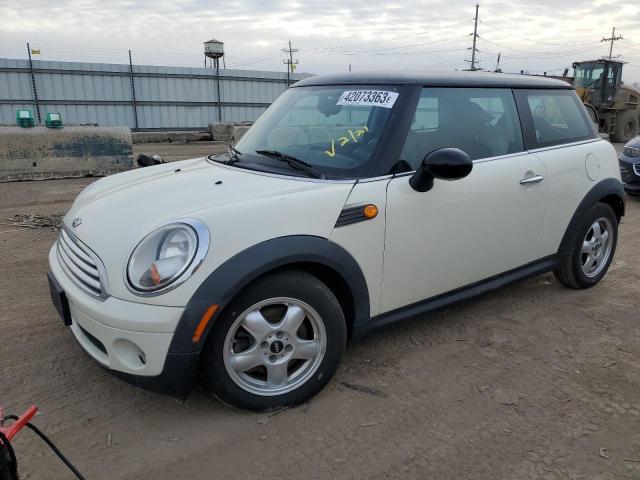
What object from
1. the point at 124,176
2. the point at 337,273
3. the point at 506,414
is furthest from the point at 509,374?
the point at 124,176

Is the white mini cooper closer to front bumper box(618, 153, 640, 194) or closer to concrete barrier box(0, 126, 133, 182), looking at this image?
front bumper box(618, 153, 640, 194)

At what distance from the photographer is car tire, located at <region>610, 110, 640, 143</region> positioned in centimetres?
2017

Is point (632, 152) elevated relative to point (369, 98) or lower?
lower

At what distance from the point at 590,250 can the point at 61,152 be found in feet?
27.4

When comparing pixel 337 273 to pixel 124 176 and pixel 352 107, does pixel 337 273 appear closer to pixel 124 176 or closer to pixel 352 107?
pixel 352 107

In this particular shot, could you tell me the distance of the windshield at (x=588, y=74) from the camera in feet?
63.1

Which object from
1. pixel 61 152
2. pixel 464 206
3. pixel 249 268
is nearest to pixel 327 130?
pixel 464 206

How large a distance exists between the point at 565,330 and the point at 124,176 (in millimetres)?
3144

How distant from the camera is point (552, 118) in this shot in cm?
389

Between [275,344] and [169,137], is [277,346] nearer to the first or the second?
[275,344]

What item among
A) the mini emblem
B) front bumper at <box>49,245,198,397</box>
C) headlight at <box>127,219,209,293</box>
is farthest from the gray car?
front bumper at <box>49,245,198,397</box>

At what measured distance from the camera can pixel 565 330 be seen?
3588 mm

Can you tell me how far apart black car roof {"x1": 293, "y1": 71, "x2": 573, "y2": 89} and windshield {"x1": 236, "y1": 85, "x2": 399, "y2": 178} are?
0.06 metres

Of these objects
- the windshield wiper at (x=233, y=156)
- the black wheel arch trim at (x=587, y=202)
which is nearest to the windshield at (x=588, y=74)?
the black wheel arch trim at (x=587, y=202)
